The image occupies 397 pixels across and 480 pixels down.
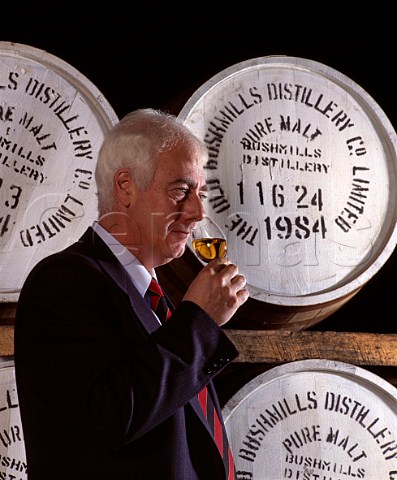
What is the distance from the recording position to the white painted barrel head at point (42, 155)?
74.2 inches

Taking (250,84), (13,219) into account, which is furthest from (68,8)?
(13,219)

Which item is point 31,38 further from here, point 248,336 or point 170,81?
point 248,336

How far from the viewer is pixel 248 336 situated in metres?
2.09

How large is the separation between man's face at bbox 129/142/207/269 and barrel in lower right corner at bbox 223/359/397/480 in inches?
23.0

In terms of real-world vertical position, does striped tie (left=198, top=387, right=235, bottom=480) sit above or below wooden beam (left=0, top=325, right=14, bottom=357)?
below

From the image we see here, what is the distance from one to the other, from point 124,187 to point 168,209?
9 cm

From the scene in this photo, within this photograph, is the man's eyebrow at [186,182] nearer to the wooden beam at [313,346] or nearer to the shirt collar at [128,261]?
the shirt collar at [128,261]

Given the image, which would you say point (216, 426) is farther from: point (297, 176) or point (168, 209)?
point (297, 176)

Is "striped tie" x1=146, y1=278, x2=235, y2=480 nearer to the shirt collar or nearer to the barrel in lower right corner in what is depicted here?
the shirt collar

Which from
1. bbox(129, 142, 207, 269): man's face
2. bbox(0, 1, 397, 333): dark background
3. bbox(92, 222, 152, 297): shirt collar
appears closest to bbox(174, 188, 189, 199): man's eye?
bbox(129, 142, 207, 269): man's face

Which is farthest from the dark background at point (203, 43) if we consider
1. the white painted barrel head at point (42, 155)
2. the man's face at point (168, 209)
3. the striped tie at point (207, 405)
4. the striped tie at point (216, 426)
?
the striped tie at point (216, 426)

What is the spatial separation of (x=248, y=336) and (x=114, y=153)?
2.14ft

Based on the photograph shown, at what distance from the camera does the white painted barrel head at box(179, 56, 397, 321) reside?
2.06 m

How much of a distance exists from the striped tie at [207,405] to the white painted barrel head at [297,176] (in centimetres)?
44
